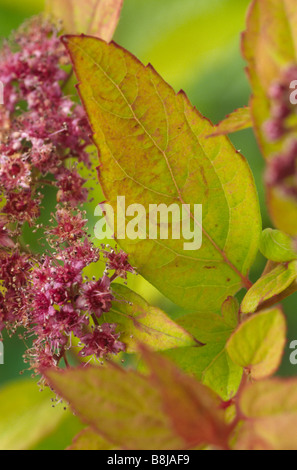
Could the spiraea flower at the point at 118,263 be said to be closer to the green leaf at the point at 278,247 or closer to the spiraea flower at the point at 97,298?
the spiraea flower at the point at 97,298

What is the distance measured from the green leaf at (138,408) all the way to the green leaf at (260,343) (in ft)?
0.33

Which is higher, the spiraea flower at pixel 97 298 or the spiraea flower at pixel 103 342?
the spiraea flower at pixel 97 298

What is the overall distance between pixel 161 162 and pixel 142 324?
0.21 m

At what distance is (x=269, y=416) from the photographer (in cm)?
46

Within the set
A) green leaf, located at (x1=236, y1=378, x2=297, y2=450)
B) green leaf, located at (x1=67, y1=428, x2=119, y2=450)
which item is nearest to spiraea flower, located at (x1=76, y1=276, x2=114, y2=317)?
green leaf, located at (x1=67, y1=428, x2=119, y2=450)

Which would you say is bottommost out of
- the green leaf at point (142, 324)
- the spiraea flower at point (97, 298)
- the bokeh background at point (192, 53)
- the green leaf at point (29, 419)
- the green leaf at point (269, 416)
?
the green leaf at point (29, 419)

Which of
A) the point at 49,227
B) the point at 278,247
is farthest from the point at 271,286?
the point at 49,227

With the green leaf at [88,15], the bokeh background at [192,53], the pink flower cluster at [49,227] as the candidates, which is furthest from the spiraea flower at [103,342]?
the green leaf at [88,15]

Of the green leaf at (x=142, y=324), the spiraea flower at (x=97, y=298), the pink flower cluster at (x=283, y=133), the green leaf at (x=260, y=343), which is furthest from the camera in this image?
the spiraea flower at (x=97, y=298)

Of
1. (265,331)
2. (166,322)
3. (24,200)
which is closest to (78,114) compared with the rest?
(24,200)

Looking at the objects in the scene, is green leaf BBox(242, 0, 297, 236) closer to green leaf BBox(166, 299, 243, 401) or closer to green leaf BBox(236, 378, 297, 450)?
green leaf BBox(236, 378, 297, 450)

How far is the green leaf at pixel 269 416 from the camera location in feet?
1.42

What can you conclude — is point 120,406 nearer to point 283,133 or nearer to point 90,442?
point 90,442
